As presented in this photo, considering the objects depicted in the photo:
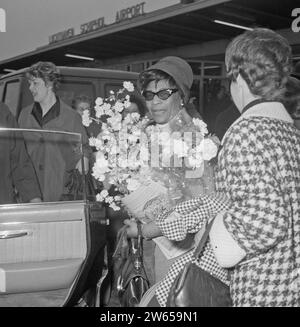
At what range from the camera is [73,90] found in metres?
5.82

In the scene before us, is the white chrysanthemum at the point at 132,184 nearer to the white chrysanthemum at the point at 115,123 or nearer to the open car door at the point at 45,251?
the white chrysanthemum at the point at 115,123

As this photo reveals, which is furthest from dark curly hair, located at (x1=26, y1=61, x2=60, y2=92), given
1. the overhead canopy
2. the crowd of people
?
the overhead canopy

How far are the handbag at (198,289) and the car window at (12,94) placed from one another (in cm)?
420

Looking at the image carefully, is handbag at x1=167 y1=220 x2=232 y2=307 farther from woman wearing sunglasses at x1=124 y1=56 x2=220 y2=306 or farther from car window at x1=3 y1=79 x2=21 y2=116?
car window at x1=3 y1=79 x2=21 y2=116

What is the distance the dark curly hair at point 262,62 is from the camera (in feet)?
5.88

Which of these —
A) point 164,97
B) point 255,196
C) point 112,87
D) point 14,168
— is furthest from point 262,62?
point 112,87

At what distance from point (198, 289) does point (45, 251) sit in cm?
125

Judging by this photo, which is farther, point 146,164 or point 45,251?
point 45,251

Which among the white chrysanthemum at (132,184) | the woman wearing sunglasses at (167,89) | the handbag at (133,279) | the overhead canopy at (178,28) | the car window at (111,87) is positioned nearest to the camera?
the white chrysanthemum at (132,184)

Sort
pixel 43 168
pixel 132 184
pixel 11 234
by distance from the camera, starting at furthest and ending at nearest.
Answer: pixel 43 168 < pixel 11 234 < pixel 132 184

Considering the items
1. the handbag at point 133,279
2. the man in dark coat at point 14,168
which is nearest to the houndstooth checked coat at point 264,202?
the handbag at point 133,279

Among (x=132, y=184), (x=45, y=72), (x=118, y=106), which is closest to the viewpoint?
(x=132, y=184)

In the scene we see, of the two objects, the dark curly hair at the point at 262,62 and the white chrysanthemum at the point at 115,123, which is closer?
the dark curly hair at the point at 262,62

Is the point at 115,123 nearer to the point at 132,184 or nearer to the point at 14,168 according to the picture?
the point at 132,184
